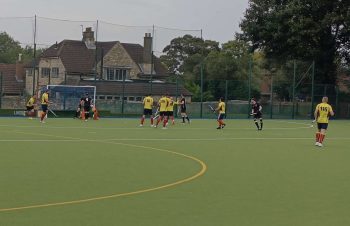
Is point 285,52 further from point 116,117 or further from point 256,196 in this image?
point 256,196

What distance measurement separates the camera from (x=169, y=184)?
11.8 metres

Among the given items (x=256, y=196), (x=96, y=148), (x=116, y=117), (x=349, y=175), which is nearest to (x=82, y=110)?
(x=116, y=117)

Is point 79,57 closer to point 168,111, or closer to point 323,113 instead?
point 168,111

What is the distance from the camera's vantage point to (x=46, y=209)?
900 cm

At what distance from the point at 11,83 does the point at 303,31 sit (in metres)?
30.2

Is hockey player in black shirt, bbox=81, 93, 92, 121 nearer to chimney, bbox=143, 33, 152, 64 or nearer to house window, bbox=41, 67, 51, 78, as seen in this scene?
chimney, bbox=143, 33, 152, 64

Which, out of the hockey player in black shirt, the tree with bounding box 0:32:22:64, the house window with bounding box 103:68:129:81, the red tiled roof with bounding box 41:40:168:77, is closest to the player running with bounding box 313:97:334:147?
the hockey player in black shirt

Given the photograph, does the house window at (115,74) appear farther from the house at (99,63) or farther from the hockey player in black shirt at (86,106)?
the hockey player in black shirt at (86,106)

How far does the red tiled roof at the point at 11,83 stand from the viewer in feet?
182

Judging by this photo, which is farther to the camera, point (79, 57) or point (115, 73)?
point (115, 73)

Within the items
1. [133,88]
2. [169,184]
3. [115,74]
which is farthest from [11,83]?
[169,184]

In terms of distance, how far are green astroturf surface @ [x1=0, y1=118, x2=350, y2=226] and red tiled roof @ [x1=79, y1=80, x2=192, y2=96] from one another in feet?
107

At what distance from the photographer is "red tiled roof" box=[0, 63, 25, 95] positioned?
5543cm

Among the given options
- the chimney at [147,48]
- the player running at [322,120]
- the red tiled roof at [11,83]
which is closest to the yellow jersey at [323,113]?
the player running at [322,120]
